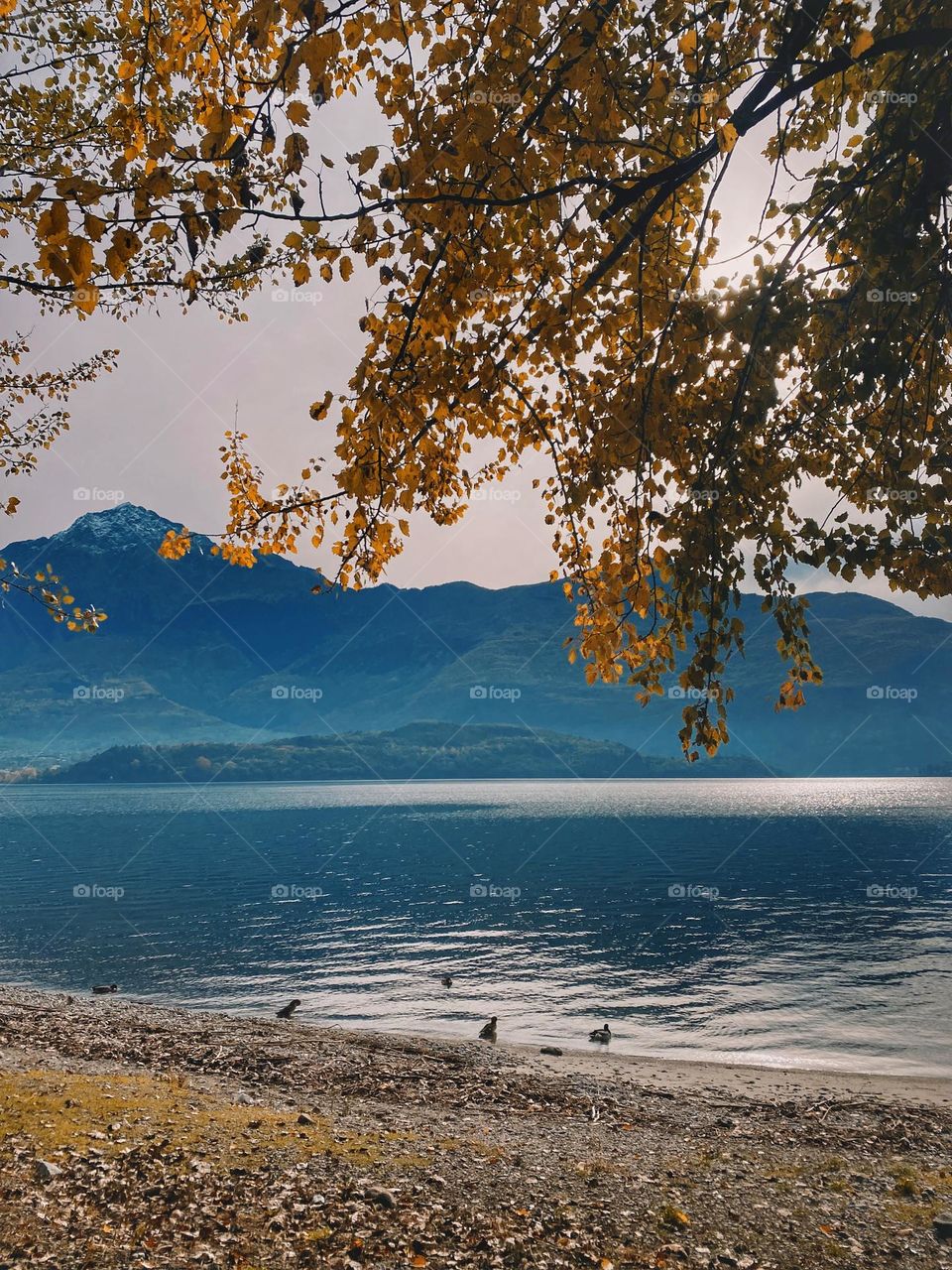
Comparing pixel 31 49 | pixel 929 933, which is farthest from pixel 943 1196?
pixel 929 933

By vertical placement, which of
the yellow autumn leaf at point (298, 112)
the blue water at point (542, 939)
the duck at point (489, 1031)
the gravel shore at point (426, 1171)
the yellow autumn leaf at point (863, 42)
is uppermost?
the yellow autumn leaf at point (863, 42)

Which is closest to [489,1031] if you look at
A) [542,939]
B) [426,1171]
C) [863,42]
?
[426,1171]

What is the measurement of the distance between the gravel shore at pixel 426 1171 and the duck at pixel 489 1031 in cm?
906

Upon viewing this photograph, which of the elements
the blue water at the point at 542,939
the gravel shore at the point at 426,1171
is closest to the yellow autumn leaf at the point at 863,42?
the gravel shore at the point at 426,1171

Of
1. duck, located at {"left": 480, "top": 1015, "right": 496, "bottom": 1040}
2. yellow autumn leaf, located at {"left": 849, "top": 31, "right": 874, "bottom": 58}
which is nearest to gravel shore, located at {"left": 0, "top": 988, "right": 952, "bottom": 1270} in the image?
duck, located at {"left": 480, "top": 1015, "right": 496, "bottom": 1040}

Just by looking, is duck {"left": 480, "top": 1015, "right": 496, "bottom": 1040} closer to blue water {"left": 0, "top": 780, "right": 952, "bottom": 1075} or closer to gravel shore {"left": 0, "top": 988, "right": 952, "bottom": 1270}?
blue water {"left": 0, "top": 780, "right": 952, "bottom": 1075}

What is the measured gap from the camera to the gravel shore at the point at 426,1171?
868 cm

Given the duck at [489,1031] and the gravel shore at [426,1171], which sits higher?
the gravel shore at [426,1171]

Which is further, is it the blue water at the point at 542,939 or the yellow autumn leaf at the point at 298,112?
the blue water at the point at 542,939

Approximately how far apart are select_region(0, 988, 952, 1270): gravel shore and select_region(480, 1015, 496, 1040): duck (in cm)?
906

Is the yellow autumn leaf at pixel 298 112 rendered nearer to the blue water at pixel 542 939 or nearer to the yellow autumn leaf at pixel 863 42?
the yellow autumn leaf at pixel 863 42

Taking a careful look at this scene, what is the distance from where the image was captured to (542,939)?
55344 millimetres

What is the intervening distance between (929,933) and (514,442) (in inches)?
2493

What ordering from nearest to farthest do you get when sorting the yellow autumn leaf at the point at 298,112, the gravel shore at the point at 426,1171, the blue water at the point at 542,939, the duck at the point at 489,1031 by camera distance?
the yellow autumn leaf at the point at 298,112 → the gravel shore at the point at 426,1171 → the duck at the point at 489,1031 → the blue water at the point at 542,939
